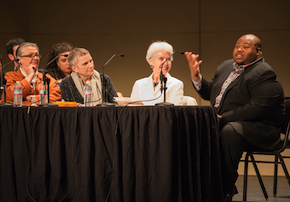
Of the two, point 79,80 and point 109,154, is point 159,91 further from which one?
point 109,154

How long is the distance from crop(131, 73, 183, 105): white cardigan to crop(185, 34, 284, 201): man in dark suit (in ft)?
0.76

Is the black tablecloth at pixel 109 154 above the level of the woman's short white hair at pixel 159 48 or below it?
below

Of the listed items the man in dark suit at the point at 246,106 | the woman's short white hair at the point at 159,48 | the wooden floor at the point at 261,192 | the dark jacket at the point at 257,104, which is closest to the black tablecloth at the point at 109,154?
the man in dark suit at the point at 246,106

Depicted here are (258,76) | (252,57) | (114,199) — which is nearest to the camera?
(114,199)

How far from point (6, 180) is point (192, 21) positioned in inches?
138

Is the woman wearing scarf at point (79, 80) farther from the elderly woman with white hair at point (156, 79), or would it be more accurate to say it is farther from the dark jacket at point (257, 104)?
the dark jacket at point (257, 104)

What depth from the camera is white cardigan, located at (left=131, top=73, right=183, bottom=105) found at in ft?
10.2

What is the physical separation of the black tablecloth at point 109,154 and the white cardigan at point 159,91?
1.01 metres

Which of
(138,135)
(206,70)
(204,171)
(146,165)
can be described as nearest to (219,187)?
(204,171)

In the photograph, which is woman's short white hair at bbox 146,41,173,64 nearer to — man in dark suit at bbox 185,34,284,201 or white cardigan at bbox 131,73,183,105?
white cardigan at bbox 131,73,183,105

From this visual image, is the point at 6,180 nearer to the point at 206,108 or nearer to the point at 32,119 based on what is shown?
Answer: the point at 32,119

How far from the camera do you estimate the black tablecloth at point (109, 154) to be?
1.98m

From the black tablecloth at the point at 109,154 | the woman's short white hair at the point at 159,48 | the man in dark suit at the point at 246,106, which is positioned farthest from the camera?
the woman's short white hair at the point at 159,48

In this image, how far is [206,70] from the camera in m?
4.54
